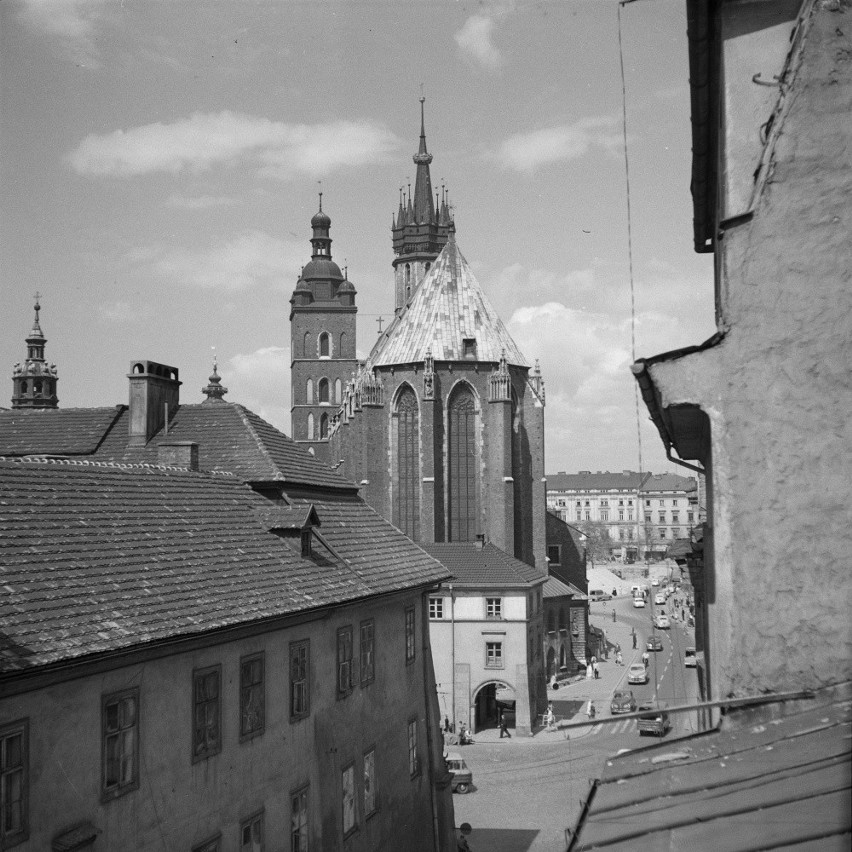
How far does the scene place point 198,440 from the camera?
2578 centimetres

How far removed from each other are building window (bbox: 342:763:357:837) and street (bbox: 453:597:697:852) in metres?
3.85

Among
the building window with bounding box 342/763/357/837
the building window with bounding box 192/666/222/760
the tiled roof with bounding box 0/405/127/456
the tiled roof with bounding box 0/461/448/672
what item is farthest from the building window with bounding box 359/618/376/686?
the tiled roof with bounding box 0/405/127/456

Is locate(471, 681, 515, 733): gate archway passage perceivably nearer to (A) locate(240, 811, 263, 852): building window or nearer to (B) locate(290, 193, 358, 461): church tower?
(A) locate(240, 811, 263, 852): building window

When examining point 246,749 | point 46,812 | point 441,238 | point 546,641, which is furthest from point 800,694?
point 441,238

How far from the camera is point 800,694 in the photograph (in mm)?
5836

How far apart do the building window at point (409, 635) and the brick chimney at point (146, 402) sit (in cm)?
826

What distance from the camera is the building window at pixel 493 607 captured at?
50.4 meters

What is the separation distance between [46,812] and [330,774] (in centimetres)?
749

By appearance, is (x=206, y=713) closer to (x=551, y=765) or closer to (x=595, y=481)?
(x=551, y=765)

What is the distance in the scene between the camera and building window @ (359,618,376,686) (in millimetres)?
20547

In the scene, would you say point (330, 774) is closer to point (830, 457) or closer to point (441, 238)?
point (830, 457)

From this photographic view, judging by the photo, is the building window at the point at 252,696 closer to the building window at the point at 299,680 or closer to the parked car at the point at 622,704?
the building window at the point at 299,680

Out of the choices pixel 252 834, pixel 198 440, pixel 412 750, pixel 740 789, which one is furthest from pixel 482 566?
pixel 740 789

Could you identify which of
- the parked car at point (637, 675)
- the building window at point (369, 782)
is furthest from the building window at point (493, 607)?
the building window at point (369, 782)
